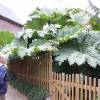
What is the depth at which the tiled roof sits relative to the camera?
25191 mm

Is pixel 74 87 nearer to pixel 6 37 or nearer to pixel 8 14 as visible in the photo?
pixel 6 37

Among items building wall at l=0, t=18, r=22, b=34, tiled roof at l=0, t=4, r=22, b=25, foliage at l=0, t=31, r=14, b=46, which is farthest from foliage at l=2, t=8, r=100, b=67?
tiled roof at l=0, t=4, r=22, b=25

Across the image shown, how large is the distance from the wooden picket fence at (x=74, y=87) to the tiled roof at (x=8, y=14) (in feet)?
54.5

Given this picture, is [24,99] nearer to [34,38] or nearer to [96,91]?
[34,38]

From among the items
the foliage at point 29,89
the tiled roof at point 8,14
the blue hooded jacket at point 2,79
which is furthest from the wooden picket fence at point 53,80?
the tiled roof at point 8,14

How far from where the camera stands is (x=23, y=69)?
1052cm

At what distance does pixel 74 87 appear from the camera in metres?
7.77

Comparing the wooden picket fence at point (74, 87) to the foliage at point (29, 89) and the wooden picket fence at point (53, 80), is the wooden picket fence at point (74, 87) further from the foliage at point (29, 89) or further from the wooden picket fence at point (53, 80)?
the foliage at point (29, 89)

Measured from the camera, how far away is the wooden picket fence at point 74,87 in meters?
7.15

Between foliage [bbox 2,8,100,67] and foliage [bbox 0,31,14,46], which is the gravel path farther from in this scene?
foliage [bbox 0,31,14,46]

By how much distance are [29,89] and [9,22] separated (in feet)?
52.6

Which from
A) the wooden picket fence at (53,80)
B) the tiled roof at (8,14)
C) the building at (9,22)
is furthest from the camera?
the tiled roof at (8,14)

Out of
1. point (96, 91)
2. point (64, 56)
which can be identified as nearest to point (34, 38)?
point (64, 56)

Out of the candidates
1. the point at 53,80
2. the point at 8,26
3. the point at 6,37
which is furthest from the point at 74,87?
the point at 8,26
